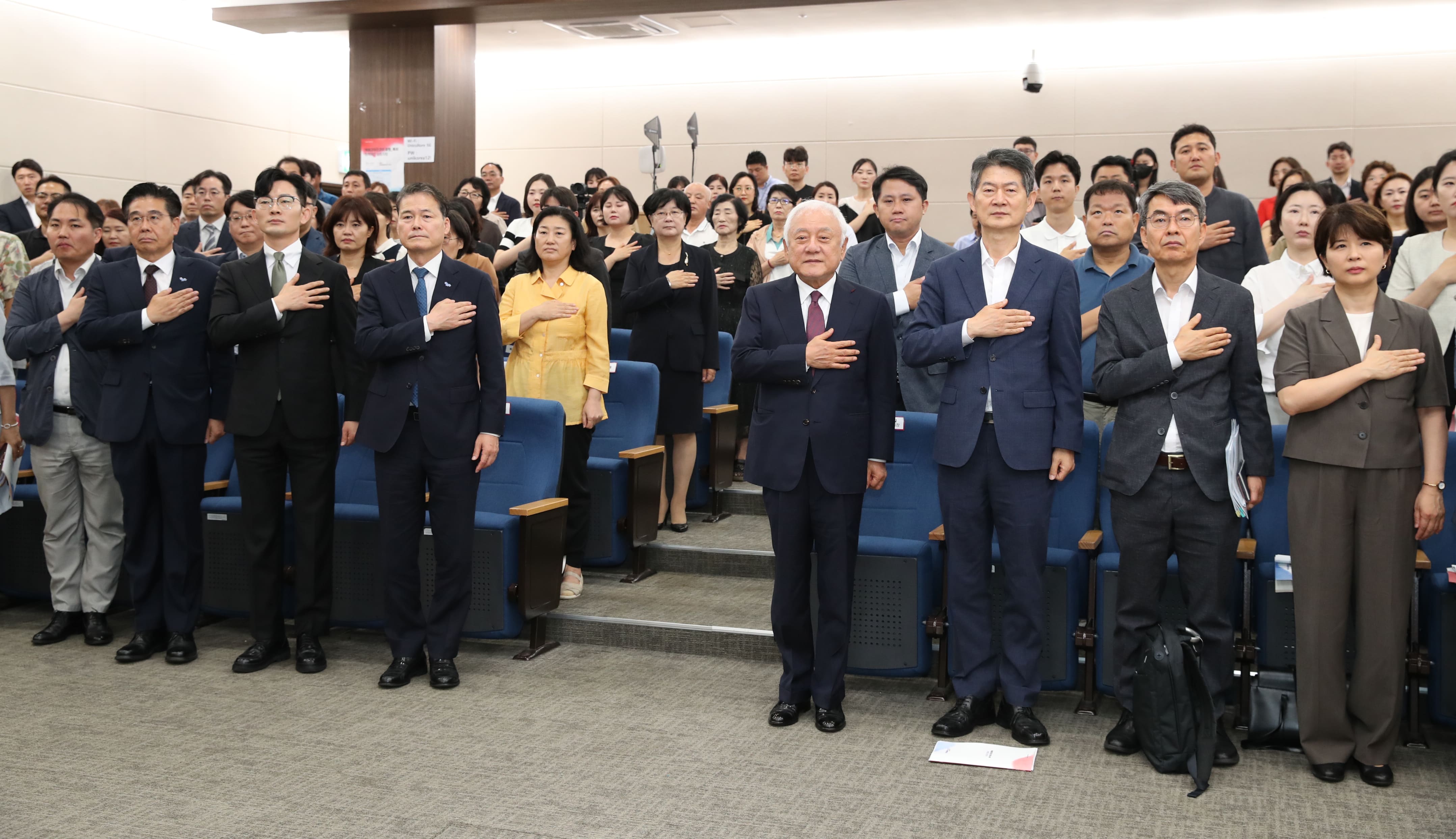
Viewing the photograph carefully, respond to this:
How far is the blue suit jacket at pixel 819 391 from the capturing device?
349 centimetres

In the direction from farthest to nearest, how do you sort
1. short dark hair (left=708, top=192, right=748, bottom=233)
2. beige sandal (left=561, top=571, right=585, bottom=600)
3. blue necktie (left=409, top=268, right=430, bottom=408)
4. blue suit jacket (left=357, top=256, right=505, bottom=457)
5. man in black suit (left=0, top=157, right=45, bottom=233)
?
man in black suit (left=0, top=157, right=45, bottom=233), short dark hair (left=708, top=192, right=748, bottom=233), beige sandal (left=561, top=571, right=585, bottom=600), blue necktie (left=409, top=268, right=430, bottom=408), blue suit jacket (left=357, top=256, right=505, bottom=457)

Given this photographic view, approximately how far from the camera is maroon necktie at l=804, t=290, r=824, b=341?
358 cm

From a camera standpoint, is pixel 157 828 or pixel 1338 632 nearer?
pixel 157 828

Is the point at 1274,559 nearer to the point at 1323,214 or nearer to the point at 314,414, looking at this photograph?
the point at 1323,214

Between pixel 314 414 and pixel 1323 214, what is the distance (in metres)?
3.23

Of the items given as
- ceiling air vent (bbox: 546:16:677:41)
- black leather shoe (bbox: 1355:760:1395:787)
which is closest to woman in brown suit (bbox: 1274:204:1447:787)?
black leather shoe (bbox: 1355:760:1395:787)

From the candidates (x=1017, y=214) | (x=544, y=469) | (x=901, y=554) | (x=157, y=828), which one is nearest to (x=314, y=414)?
(x=544, y=469)

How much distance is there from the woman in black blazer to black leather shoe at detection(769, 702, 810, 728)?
6.03 ft

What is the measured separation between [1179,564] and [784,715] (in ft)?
4.02

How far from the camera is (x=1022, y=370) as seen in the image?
11.0ft

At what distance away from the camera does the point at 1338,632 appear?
318cm

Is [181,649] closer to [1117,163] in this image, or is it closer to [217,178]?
[217,178]

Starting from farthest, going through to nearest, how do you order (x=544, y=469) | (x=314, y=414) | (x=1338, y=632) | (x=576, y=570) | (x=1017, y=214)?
1. (x=576, y=570)
2. (x=544, y=469)
3. (x=314, y=414)
4. (x=1017, y=214)
5. (x=1338, y=632)

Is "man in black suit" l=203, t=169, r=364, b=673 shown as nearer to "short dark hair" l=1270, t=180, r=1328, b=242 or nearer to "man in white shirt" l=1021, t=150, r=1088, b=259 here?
"man in white shirt" l=1021, t=150, r=1088, b=259
